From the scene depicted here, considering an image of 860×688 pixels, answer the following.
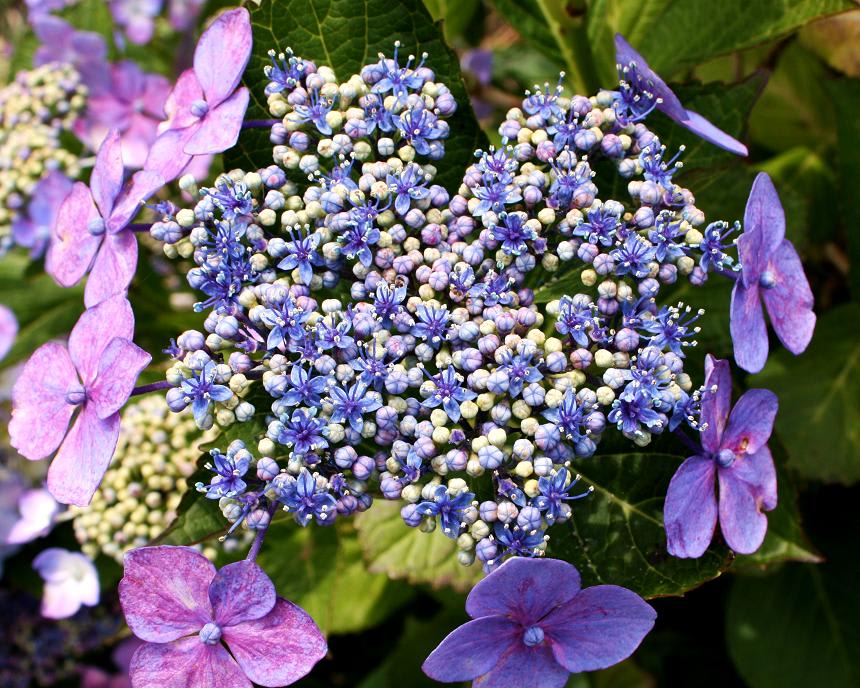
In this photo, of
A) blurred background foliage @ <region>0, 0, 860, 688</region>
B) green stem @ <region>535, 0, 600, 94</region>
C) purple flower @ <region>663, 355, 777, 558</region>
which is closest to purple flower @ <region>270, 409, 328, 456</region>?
blurred background foliage @ <region>0, 0, 860, 688</region>

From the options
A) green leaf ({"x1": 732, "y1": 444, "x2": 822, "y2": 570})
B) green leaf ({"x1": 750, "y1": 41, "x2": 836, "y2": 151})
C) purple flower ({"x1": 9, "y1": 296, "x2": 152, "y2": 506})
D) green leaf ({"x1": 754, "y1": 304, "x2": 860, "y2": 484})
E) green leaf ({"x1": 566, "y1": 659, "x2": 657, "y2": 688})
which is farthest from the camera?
green leaf ({"x1": 750, "y1": 41, "x2": 836, "y2": 151})

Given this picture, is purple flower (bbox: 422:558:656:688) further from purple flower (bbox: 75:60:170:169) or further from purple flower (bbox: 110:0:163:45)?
purple flower (bbox: 110:0:163:45)

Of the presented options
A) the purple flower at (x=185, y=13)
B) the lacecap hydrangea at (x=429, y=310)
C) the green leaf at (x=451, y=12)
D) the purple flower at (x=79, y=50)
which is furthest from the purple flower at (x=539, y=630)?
the purple flower at (x=185, y=13)

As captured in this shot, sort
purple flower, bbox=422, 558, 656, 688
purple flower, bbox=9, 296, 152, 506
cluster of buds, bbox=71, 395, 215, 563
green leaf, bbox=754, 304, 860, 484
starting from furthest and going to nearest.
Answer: green leaf, bbox=754, 304, 860, 484 < cluster of buds, bbox=71, 395, 215, 563 < purple flower, bbox=9, 296, 152, 506 < purple flower, bbox=422, 558, 656, 688

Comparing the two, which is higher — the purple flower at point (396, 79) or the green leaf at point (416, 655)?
the purple flower at point (396, 79)

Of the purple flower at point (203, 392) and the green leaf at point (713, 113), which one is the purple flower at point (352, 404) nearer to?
the purple flower at point (203, 392)

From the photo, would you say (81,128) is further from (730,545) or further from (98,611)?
(730,545)

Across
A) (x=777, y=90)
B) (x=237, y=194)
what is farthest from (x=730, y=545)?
(x=777, y=90)
